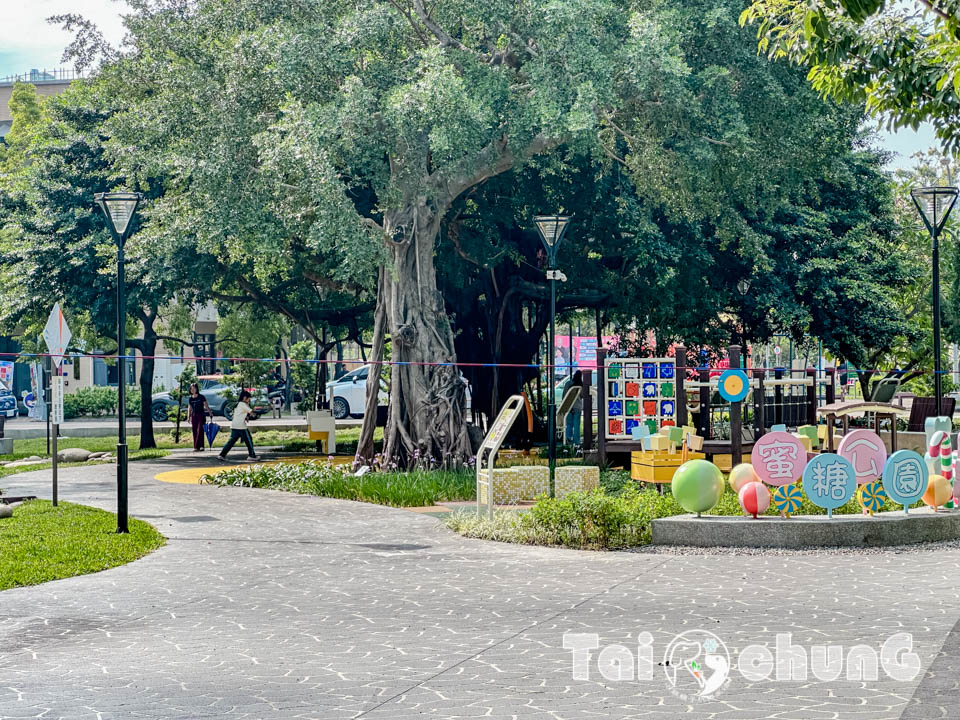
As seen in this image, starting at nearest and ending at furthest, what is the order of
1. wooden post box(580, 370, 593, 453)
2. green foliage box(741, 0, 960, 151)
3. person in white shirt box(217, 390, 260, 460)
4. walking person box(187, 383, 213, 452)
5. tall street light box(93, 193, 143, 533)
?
1. green foliage box(741, 0, 960, 151)
2. tall street light box(93, 193, 143, 533)
3. wooden post box(580, 370, 593, 453)
4. person in white shirt box(217, 390, 260, 460)
5. walking person box(187, 383, 213, 452)

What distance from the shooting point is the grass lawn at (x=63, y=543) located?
1219cm

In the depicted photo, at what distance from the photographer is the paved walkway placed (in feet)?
23.1

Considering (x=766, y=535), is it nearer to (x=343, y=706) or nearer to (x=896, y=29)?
(x=896, y=29)

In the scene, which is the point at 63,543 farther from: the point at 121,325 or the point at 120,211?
the point at 120,211

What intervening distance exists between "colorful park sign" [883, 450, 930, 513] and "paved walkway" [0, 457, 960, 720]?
1.20 m

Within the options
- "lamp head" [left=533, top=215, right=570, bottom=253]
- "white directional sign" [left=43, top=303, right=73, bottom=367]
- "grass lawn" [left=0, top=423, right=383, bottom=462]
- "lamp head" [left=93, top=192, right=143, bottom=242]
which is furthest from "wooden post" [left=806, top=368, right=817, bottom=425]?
"lamp head" [left=93, top=192, right=143, bottom=242]

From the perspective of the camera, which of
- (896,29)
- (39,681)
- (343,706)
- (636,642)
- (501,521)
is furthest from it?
(501,521)

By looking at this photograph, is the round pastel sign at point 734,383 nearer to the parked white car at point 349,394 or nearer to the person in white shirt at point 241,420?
the person in white shirt at point 241,420

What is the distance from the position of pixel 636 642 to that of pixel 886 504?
24.4ft

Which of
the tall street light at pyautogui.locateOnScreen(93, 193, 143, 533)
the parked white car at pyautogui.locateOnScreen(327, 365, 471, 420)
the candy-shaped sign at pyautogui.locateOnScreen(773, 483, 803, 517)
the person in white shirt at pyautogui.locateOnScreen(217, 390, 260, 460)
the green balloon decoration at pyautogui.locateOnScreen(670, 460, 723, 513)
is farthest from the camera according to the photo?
the parked white car at pyautogui.locateOnScreen(327, 365, 471, 420)

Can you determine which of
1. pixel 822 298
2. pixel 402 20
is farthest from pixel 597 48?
pixel 822 298

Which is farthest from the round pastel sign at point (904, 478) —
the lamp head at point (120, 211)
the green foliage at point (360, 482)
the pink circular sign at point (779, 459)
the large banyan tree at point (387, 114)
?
the lamp head at point (120, 211)

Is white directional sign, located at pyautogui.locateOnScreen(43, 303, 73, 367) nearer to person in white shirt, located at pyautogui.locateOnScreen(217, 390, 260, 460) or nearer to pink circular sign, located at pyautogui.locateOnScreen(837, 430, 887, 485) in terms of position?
person in white shirt, located at pyautogui.locateOnScreen(217, 390, 260, 460)

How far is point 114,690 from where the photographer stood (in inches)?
293
